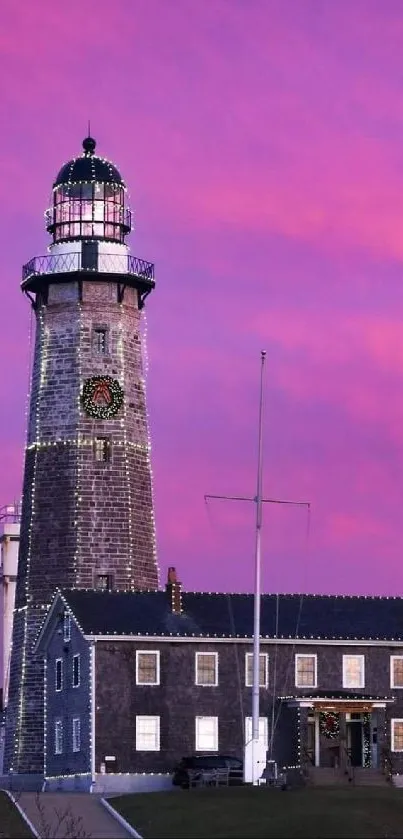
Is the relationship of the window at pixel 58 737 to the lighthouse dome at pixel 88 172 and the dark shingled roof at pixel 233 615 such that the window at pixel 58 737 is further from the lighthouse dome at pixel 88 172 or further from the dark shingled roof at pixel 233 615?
the lighthouse dome at pixel 88 172

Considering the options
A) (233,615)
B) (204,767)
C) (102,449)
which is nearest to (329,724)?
(233,615)

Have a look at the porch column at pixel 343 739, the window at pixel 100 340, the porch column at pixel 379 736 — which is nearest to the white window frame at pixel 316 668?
the porch column at pixel 343 739

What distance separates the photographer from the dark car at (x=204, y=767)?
3297 inches

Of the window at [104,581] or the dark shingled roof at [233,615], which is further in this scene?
the window at [104,581]

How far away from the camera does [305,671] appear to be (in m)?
92.5

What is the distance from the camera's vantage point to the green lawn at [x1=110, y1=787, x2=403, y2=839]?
68812mm

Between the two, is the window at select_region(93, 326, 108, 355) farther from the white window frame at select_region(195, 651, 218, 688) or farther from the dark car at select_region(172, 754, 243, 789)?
the dark car at select_region(172, 754, 243, 789)

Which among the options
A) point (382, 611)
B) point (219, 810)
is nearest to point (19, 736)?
point (382, 611)

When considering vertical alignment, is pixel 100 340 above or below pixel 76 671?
above

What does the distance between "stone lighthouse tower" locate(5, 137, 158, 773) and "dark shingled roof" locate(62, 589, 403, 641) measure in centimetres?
513

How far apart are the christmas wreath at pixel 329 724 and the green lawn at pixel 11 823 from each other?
47.9 ft

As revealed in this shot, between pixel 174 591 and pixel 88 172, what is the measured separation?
20.0 metres

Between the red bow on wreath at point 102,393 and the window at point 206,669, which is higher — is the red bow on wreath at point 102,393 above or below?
above

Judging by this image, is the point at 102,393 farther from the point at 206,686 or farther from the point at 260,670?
the point at 260,670
